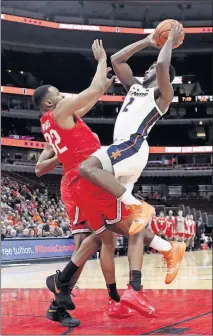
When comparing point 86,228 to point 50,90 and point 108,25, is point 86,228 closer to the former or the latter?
point 50,90

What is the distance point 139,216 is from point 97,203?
380mm

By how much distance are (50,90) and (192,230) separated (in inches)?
624

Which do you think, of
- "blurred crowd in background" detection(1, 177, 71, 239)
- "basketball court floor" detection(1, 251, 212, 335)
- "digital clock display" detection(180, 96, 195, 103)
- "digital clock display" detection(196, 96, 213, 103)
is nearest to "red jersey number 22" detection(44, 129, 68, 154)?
"basketball court floor" detection(1, 251, 212, 335)

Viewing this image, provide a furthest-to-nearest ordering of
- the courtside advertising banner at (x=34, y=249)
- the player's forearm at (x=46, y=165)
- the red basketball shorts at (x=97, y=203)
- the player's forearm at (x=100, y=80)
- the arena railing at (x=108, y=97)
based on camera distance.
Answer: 1. the arena railing at (x=108, y=97)
2. the courtside advertising banner at (x=34, y=249)
3. the player's forearm at (x=46, y=165)
4. the red basketball shorts at (x=97, y=203)
5. the player's forearm at (x=100, y=80)

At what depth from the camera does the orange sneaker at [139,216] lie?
3.72 m

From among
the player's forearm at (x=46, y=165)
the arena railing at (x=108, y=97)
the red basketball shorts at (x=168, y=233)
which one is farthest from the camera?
the arena railing at (x=108, y=97)

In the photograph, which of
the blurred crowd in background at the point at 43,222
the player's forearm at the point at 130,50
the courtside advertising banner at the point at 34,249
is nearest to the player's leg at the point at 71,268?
the player's forearm at the point at 130,50

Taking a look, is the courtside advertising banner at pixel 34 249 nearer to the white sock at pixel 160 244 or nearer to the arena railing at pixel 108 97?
the white sock at pixel 160 244

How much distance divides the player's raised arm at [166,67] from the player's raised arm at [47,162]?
104cm

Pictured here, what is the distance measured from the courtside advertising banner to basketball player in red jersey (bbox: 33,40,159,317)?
27.9 ft

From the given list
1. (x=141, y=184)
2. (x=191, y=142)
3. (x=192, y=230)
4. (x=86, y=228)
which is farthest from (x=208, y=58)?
(x=86, y=228)

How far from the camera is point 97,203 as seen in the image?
398 centimetres

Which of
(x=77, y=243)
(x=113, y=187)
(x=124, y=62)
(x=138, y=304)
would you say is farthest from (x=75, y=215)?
(x=124, y=62)

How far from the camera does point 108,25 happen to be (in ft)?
110
